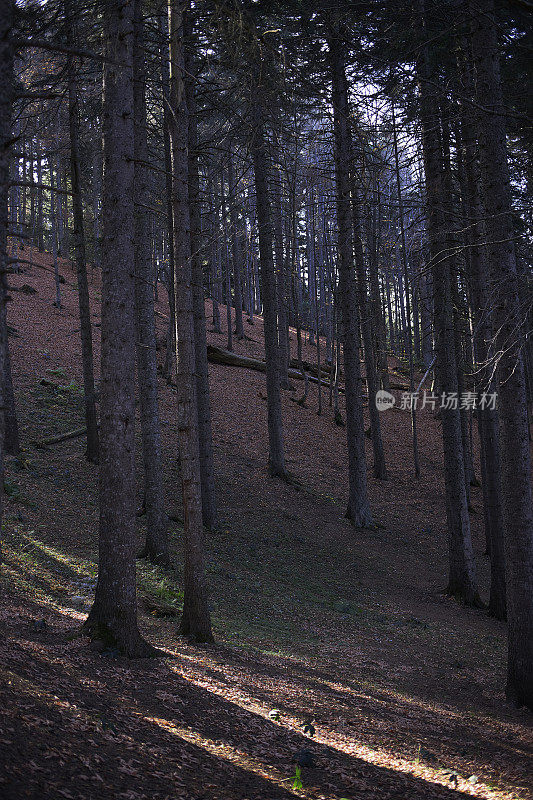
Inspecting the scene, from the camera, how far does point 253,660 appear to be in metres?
8.02

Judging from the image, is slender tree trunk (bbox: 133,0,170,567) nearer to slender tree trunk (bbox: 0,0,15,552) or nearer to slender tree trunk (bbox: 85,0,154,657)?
slender tree trunk (bbox: 85,0,154,657)

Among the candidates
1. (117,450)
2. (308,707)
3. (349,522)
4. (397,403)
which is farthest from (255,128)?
(397,403)

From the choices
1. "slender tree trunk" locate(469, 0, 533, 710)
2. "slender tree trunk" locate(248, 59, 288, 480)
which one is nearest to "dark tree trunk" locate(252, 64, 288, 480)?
"slender tree trunk" locate(248, 59, 288, 480)

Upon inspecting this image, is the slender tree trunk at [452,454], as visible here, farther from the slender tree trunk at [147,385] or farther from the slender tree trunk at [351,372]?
the slender tree trunk at [147,385]

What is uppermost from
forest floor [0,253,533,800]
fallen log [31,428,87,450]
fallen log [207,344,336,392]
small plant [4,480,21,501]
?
fallen log [207,344,336,392]

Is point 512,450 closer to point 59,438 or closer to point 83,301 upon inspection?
→ point 83,301

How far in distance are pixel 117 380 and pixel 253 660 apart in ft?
13.9

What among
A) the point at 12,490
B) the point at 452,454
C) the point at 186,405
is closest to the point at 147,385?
the point at 12,490

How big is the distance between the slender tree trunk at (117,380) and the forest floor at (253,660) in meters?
0.57

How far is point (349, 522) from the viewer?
1808 centimetres

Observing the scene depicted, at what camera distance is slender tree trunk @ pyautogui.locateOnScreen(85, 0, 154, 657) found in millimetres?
6887

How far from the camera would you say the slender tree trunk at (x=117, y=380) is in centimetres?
689

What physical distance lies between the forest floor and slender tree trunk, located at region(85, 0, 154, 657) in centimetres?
57

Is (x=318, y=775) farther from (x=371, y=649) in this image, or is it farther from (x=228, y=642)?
(x=371, y=649)
